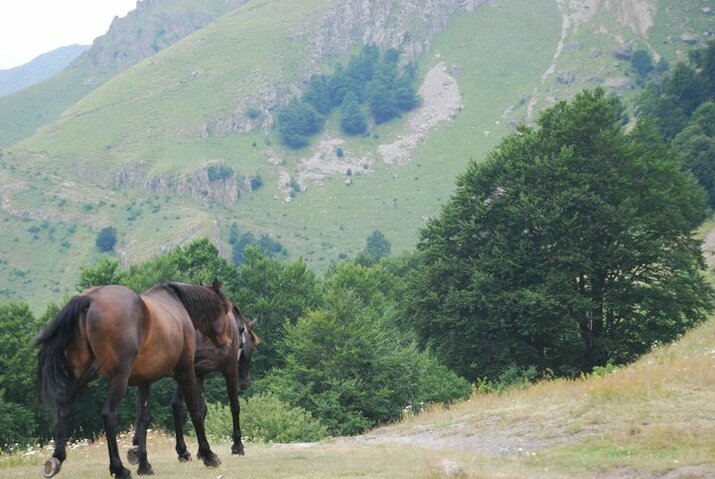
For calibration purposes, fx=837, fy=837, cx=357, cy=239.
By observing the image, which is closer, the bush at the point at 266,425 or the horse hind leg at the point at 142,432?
the horse hind leg at the point at 142,432

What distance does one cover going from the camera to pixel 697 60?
4360 inches

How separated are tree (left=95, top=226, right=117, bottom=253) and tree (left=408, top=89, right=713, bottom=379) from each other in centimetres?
14782

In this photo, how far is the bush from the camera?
28719 mm

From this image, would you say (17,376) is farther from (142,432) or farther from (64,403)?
(64,403)

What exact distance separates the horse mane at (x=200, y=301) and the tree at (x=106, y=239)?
175 meters

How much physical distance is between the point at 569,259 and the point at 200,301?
29339 millimetres

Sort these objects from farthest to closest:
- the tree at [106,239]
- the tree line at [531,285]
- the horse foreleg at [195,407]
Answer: the tree at [106,239]
the tree line at [531,285]
the horse foreleg at [195,407]

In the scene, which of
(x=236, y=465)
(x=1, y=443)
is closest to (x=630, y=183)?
(x=236, y=465)

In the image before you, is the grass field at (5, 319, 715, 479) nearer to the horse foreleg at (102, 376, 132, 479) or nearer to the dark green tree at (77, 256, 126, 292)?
the horse foreleg at (102, 376, 132, 479)

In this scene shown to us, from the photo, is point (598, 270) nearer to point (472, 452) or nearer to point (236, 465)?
point (472, 452)

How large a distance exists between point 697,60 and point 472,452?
105368 millimetres

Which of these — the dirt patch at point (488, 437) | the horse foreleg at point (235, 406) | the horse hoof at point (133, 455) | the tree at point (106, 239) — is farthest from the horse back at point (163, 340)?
the tree at point (106, 239)

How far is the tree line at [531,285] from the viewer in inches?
1641

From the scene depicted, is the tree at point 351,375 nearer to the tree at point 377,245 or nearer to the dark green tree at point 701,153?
the dark green tree at point 701,153
